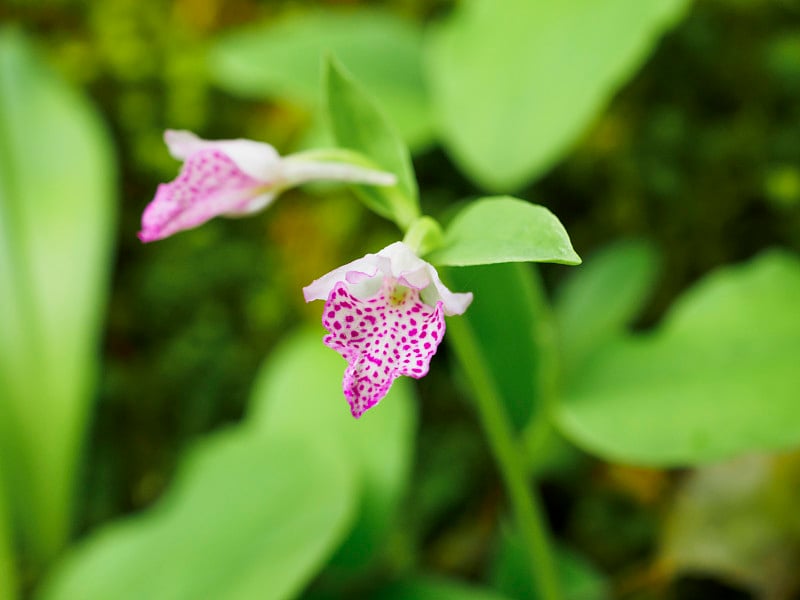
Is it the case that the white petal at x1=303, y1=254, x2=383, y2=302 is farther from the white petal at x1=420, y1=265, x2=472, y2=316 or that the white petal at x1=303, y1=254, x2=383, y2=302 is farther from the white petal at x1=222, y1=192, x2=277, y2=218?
the white petal at x1=222, y1=192, x2=277, y2=218

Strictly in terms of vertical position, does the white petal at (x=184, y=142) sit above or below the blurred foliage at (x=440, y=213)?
above

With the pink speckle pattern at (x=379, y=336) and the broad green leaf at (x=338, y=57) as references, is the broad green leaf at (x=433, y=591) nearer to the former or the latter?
the pink speckle pattern at (x=379, y=336)

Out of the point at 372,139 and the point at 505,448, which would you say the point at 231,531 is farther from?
the point at 372,139

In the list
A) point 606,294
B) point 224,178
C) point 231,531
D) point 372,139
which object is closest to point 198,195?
point 224,178

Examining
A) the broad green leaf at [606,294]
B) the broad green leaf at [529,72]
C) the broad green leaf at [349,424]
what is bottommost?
the broad green leaf at [349,424]

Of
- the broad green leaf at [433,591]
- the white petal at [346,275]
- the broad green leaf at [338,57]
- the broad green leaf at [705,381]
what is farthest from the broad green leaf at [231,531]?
the broad green leaf at [338,57]
